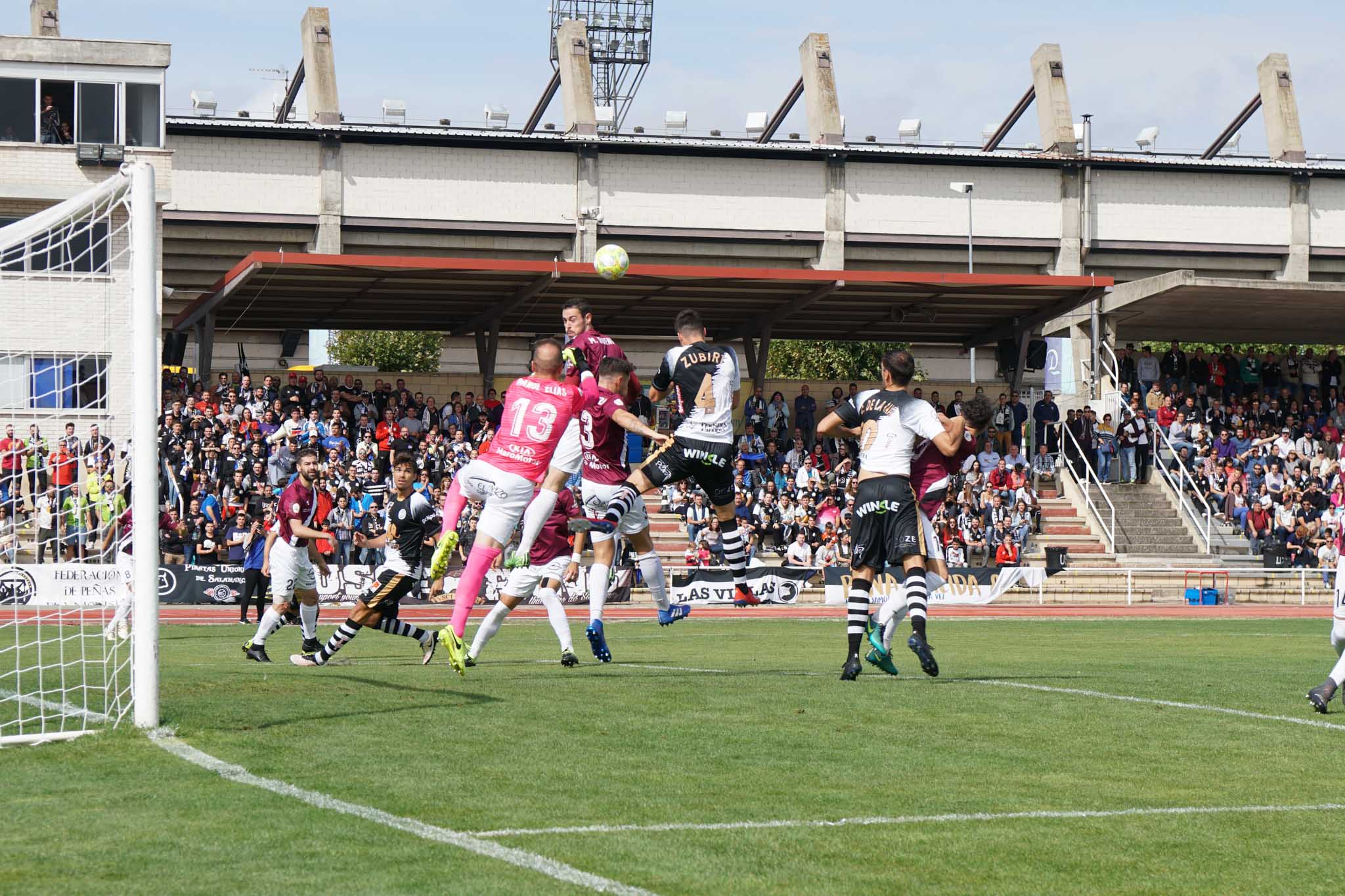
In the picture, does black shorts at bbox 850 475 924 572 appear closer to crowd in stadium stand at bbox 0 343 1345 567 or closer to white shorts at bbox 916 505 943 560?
white shorts at bbox 916 505 943 560

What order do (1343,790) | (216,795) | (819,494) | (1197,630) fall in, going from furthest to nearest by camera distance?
1. (819,494)
2. (1197,630)
3. (1343,790)
4. (216,795)

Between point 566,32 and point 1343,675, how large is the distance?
4438 centimetres

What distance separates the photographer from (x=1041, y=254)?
181ft

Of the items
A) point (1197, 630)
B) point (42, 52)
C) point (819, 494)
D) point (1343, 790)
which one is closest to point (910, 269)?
point (819, 494)

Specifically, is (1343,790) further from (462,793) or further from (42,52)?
(42,52)

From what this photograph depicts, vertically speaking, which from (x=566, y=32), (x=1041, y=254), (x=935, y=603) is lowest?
(x=935, y=603)

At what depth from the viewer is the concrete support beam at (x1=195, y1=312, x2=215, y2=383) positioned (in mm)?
37844

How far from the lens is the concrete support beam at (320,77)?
48969 mm

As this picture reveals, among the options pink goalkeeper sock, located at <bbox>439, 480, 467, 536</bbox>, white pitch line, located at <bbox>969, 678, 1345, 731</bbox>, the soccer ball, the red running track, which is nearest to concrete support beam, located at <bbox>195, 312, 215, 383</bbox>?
the red running track

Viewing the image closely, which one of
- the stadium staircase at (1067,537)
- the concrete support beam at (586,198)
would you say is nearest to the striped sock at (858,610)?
the stadium staircase at (1067,537)

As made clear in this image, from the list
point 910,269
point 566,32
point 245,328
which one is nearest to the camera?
point 245,328

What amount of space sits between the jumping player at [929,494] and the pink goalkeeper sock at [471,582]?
3198mm

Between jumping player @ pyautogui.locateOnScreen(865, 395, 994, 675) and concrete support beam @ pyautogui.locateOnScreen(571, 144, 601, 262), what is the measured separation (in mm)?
38745

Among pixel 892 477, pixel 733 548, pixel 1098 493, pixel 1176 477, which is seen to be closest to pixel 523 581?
pixel 733 548
